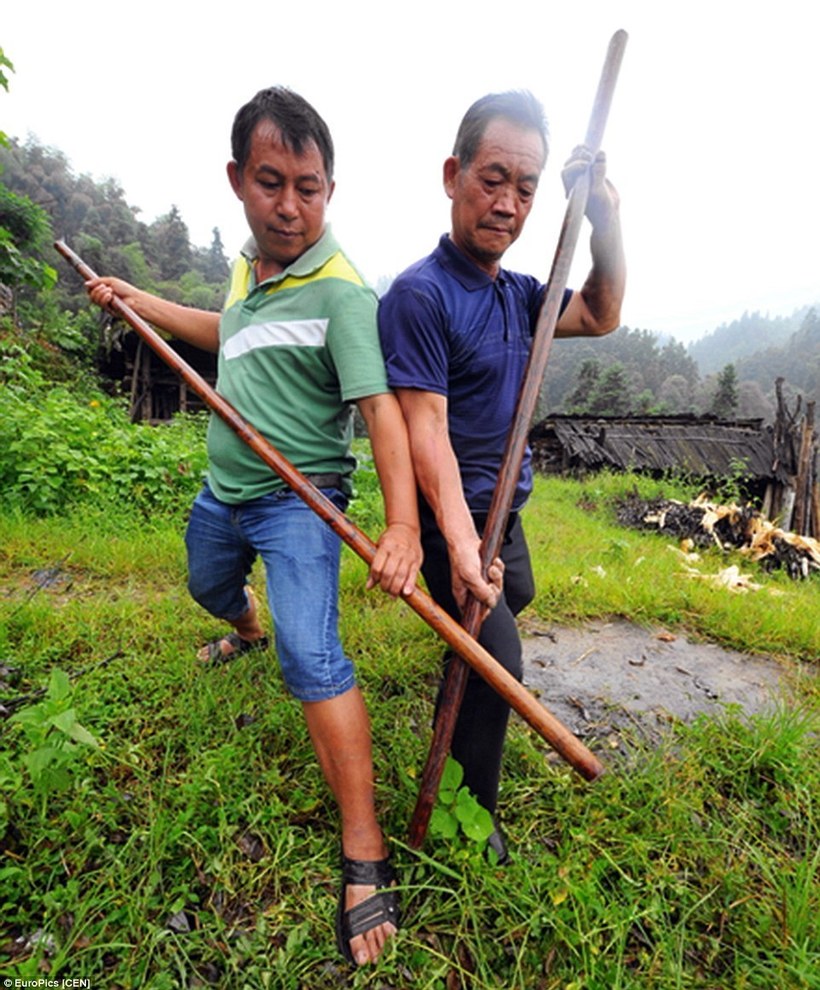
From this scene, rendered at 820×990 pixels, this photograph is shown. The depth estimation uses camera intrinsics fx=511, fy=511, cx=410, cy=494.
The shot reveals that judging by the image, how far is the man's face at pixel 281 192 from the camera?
153cm

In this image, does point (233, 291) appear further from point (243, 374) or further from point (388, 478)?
point (388, 478)

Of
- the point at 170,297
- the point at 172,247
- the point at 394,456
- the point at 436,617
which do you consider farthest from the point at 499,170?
the point at 172,247

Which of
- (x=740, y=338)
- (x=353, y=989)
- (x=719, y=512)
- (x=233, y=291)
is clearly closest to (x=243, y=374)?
(x=233, y=291)

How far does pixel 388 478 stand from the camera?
1496mm

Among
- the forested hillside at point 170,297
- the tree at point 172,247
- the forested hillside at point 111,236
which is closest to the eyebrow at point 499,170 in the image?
the forested hillside at point 170,297

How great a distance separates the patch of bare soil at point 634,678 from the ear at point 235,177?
2.53 m

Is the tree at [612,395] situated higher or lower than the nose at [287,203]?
higher

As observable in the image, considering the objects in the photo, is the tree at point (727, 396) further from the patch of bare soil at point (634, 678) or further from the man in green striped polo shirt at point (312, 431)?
the man in green striped polo shirt at point (312, 431)

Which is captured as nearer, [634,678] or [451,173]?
[451,173]

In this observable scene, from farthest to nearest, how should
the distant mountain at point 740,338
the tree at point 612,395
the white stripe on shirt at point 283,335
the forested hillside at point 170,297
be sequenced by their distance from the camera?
1. the distant mountain at point 740,338
2. the tree at point 612,395
3. the forested hillside at point 170,297
4. the white stripe on shirt at point 283,335

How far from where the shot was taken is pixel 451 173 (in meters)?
1.67

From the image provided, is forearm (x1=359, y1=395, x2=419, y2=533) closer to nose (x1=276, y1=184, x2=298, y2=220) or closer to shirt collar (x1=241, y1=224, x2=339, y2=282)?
shirt collar (x1=241, y1=224, x2=339, y2=282)

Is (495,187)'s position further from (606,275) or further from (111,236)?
(111,236)

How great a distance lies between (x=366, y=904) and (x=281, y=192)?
211 cm
